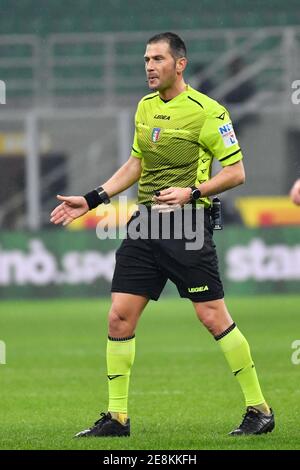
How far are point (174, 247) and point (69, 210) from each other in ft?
2.28

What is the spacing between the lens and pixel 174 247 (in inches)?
276

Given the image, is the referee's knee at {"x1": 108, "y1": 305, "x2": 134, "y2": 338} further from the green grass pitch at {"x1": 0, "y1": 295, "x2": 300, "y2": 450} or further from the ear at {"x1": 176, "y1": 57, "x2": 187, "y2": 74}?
the ear at {"x1": 176, "y1": 57, "x2": 187, "y2": 74}

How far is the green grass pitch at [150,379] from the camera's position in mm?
6914

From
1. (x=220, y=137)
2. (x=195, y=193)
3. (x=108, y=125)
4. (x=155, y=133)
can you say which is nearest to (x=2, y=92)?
(x=108, y=125)

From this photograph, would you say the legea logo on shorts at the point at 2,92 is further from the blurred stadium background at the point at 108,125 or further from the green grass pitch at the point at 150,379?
the green grass pitch at the point at 150,379

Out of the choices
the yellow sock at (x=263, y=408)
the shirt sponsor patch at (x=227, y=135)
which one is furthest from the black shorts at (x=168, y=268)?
the yellow sock at (x=263, y=408)

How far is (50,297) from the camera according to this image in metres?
19.2

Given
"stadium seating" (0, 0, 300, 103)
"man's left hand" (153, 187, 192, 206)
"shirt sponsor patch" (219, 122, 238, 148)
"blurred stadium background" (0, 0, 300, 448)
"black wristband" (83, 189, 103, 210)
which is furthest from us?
"stadium seating" (0, 0, 300, 103)

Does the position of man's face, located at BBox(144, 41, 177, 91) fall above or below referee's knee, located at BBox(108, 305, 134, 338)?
above

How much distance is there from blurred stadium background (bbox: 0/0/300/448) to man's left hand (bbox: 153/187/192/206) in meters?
9.72

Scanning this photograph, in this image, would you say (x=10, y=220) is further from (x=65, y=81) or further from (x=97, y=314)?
(x=97, y=314)

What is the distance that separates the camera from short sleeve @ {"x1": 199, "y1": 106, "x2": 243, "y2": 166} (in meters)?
6.85

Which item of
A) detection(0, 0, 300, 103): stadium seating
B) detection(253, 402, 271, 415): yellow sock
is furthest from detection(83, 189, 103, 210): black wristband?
detection(0, 0, 300, 103): stadium seating

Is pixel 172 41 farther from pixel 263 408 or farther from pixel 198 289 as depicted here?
pixel 263 408
